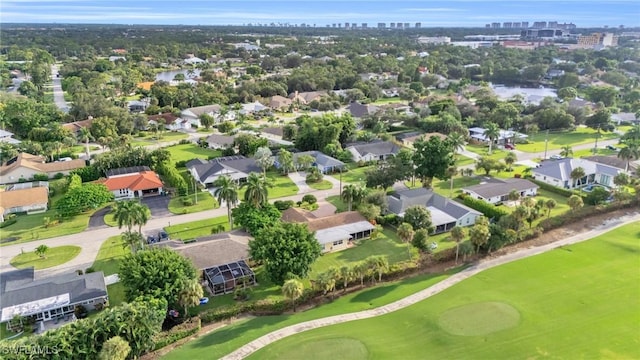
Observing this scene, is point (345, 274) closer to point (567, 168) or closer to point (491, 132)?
point (567, 168)

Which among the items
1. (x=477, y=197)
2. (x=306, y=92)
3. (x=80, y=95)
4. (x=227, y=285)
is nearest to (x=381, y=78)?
(x=306, y=92)

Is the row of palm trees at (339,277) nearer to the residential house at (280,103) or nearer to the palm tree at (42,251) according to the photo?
the palm tree at (42,251)

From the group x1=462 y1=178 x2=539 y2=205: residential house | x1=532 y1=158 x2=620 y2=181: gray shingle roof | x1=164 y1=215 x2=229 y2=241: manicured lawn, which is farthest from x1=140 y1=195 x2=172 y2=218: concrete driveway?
x1=532 y1=158 x2=620 y2=181: gray shingle roof

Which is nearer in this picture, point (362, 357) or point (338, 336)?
point (362, 357)

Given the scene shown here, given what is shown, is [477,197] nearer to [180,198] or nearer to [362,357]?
[362,357]

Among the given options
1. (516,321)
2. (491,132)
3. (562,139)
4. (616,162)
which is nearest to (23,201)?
(516,321)

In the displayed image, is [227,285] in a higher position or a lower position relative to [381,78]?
lower
